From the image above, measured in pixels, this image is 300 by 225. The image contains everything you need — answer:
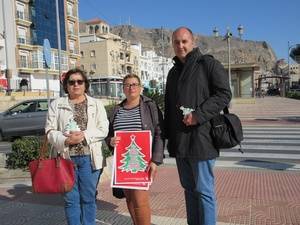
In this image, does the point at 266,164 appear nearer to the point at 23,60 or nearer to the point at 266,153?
the point at 266,153

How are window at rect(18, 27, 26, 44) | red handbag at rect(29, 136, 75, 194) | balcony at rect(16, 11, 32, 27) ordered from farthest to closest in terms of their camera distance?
window at rect(18, 27, 26, 44) < balcony at rect(16, 11, 32, 27) < red handbag at rect(29, 136, 75, 194)

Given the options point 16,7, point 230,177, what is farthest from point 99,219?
point 16,7

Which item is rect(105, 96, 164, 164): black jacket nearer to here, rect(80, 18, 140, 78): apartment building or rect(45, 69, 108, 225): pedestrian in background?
rect(45, 69, 108, 225): pedestrian in background

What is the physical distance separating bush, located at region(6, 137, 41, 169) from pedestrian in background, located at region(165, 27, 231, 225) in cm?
490

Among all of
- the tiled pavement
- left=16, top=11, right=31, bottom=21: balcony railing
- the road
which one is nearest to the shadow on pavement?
the road

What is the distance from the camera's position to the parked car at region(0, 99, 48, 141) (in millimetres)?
16109

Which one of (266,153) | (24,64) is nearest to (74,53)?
(24,64)

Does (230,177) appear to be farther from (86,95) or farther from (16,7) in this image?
(16,7)

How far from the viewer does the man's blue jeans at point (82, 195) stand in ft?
13.6

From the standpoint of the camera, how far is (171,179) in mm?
Answer: 7562

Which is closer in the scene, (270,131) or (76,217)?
(76,217)

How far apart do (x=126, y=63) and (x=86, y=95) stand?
8918 centimetres

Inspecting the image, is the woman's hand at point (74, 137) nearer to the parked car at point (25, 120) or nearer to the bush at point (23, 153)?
the bush at point (23, 153)

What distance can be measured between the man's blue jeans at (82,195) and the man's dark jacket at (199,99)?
876mm
